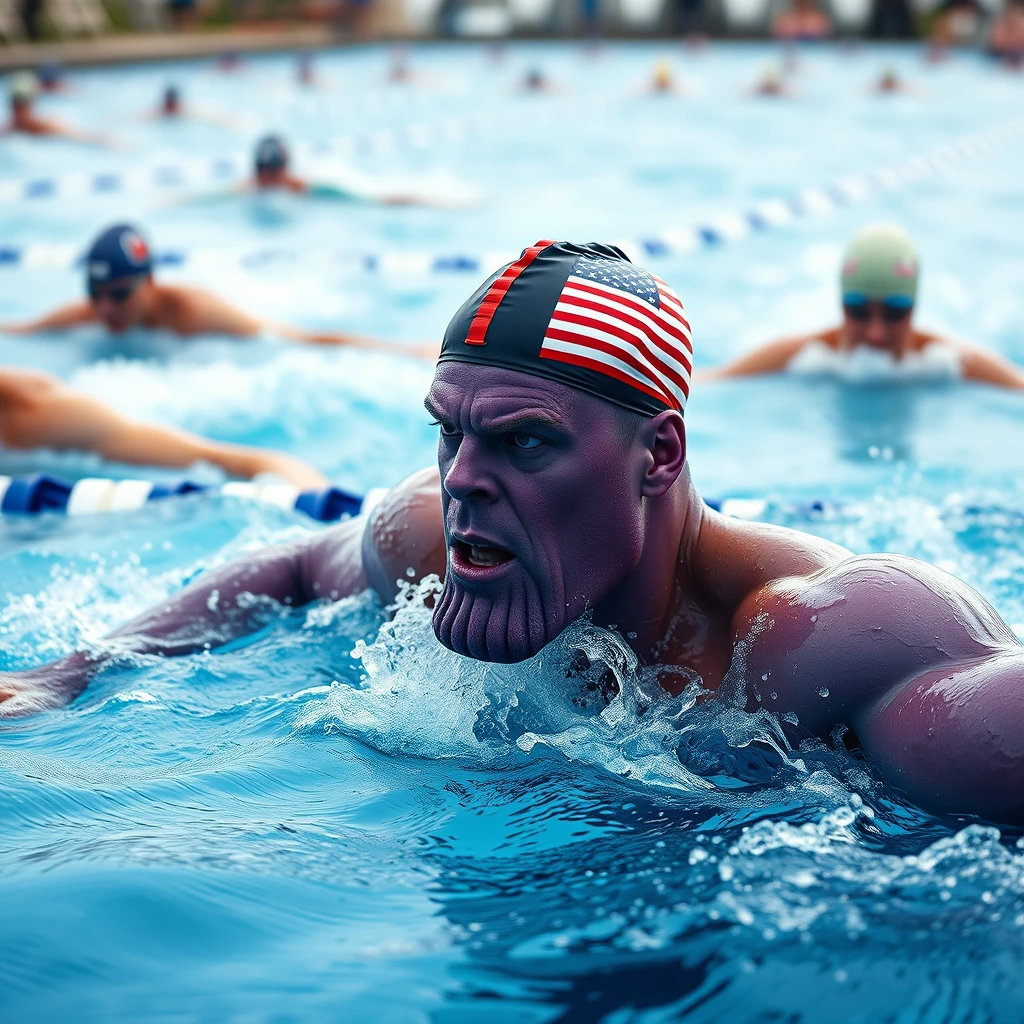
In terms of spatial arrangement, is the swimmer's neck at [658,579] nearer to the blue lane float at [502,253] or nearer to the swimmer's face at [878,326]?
the swimmer's face at [878,326]

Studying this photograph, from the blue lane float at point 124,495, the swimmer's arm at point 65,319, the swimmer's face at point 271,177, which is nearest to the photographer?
the blue lane float at point 124,495

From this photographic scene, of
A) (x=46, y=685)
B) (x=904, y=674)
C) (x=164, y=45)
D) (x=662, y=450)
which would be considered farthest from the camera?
(x=164, y=45)

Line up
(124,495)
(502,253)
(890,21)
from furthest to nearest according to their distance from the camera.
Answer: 1. (890,21)
2. (502,253)
3. (124,495)

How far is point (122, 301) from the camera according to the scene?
7.79m

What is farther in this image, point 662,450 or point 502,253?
point 502,253

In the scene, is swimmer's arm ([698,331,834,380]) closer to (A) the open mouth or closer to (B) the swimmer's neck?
(B) the swimmer's neck

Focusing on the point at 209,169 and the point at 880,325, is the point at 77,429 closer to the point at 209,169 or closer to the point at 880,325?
the point at 880,325

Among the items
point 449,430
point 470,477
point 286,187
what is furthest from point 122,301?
point 470,477

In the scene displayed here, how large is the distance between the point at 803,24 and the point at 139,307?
1865cm

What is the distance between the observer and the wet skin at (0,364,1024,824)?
2.25 meters

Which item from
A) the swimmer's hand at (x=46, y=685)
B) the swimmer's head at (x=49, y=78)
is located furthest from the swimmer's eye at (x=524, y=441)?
the swimmer's head at (x=49, y=78)

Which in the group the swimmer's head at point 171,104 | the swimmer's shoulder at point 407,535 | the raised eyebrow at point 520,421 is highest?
the swimmer's head at point 171,104

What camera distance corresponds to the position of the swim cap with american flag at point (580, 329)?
2396 mm

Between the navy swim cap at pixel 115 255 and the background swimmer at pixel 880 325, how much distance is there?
11.1 feet
